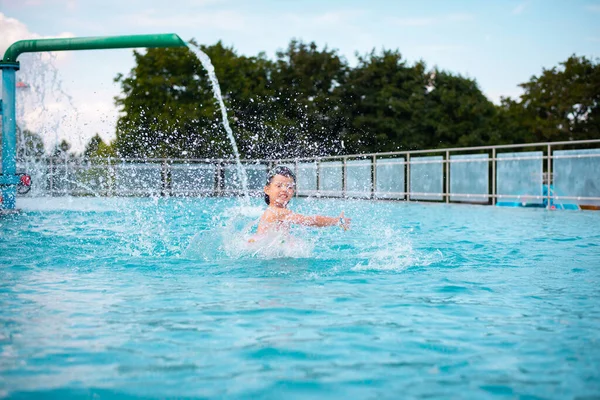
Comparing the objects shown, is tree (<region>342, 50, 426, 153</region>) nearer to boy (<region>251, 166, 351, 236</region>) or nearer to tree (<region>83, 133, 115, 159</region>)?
tree (<region>83, 133, 115, 159</region>)

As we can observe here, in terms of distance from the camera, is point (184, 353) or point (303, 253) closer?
point (184, 353)

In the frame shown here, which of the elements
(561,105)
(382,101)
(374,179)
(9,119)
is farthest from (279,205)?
(561,105)

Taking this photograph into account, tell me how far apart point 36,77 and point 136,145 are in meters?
22.0

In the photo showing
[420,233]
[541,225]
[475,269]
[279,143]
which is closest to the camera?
[475,269]

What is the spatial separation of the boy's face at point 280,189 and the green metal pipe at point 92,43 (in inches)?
149

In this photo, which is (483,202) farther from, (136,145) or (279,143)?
(136,145)

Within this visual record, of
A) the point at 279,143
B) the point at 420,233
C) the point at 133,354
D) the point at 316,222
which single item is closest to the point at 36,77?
the point at 420,233

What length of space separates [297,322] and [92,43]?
955 centimetres

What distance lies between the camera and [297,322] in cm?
432

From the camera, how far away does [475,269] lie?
272 inches

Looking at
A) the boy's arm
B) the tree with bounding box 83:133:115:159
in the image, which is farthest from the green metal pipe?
the tree with bounding box 83:133:115:159

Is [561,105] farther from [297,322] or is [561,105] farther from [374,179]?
[297,322]

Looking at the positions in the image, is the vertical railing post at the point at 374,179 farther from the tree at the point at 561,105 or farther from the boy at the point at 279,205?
the tree at the point at 561,105

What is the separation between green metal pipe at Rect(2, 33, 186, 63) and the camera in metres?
10.8
